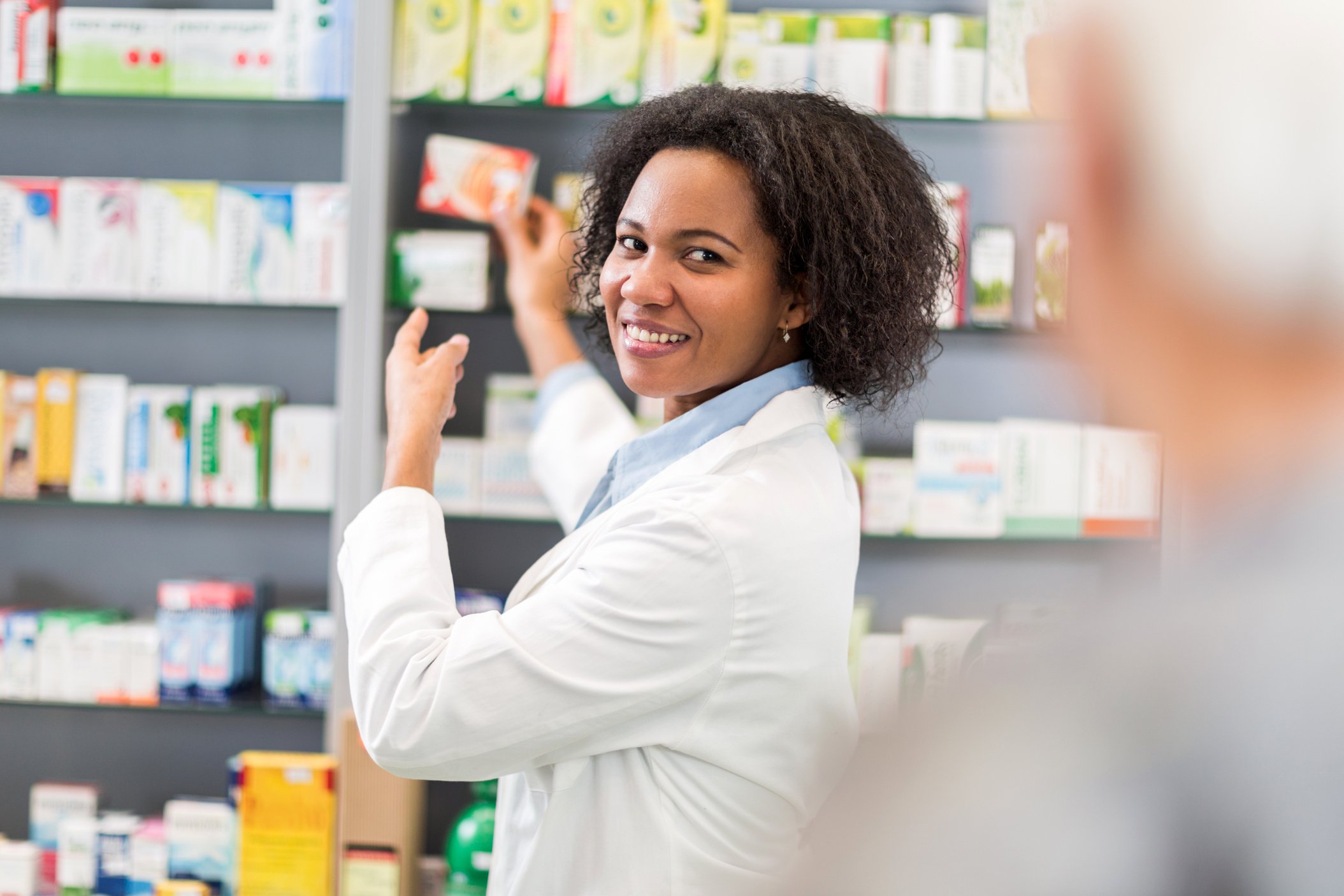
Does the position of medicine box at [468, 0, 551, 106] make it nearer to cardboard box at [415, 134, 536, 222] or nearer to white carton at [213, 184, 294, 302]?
cardboard box at [415, 134, 536, 222]

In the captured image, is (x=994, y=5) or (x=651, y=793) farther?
(x=994, y=5)

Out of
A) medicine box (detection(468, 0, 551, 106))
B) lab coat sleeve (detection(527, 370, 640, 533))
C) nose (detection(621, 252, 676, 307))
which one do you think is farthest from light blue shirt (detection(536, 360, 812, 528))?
medicine box (detection(468, 0, 551, 106))

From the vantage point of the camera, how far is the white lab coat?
121 centimetres

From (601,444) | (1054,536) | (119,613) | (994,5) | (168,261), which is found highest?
(994,5)

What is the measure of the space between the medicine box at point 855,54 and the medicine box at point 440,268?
33.8 inches

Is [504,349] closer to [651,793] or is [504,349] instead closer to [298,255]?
[298,255]

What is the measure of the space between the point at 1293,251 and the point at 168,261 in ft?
8.80

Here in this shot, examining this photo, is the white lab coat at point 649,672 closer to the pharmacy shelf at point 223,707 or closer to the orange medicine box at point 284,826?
the orange medicine box at point 284,826

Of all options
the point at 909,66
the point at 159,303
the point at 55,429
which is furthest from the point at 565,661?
the point at 159,303

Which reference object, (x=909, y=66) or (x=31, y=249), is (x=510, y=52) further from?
(x=31, y=249)

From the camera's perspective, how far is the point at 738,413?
1413 millimetres

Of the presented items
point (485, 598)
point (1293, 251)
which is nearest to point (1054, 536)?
point (485, 598)

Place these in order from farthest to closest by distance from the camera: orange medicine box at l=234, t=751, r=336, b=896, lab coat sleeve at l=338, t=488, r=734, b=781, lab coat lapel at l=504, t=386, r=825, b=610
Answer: orange medicine box at l=234, t=751, r=336, b=896
lab coat lapel at l=504, t=386, r=825, b=610
lab coat sleeve at l=338, t=488, r=734, b=781

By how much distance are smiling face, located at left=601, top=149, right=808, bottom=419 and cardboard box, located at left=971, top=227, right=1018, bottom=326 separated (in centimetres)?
126
